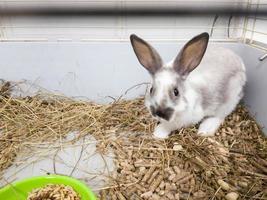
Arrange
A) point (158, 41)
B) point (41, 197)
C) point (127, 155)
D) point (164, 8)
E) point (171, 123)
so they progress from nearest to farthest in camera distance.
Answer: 1. point (164, 8)
2. point (41, 197)
3. point (127, 155)
4. point (171, 123)
5. point (158, 41)

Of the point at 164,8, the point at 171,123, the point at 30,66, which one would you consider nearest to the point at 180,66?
the point at 171,123

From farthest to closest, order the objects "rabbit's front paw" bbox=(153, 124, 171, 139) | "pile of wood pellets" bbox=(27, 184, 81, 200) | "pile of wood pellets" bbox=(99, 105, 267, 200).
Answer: "rabbit's front paw" bbox=(153, 124, 171, 139)
"pile of wood pellets" bbox=(99, 105, 267, 200)
"pile of wood pellets" bbox=(27, 184, 81, 200)

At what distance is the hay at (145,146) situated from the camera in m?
1.14

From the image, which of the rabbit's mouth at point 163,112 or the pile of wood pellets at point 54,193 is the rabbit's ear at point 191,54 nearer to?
the rabbit's mouth at point 163,112

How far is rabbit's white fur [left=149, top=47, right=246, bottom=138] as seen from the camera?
4.53 ft

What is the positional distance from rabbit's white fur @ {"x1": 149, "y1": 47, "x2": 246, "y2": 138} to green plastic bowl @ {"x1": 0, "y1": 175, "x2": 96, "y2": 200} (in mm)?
499

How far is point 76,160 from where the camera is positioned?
1354 millimetres

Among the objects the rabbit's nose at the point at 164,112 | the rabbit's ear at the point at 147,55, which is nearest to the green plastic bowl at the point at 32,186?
the rabbit's nose at the point at 164,112

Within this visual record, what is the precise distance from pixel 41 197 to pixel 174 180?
20.1 inches

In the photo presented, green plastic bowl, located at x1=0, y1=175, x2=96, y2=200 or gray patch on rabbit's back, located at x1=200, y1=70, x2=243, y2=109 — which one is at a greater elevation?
gray patch on rabbit's back, located at x1=200, y1=70, x2=243, y2=109

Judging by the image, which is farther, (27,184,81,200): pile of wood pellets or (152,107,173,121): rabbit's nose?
(152,107,173,121): rabbit's nose

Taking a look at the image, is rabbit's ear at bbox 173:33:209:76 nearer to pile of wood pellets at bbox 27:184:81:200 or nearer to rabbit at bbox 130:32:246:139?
rabbit at bbox 130:32:246:139

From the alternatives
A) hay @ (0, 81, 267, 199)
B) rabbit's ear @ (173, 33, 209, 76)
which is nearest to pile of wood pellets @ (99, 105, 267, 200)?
hay @ (0, 81, 267, 199)

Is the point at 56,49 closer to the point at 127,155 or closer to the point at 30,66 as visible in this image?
the point at 30,66
